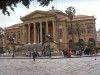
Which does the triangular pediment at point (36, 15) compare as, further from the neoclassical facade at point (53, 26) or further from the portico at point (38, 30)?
the portico at point (38, 30)

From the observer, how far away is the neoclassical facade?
277ft

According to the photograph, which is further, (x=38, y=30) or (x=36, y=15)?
(x=38, y=30)

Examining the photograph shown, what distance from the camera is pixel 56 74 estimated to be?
52.2 ft

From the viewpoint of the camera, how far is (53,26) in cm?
8519

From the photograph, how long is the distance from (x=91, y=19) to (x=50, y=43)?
1522cm

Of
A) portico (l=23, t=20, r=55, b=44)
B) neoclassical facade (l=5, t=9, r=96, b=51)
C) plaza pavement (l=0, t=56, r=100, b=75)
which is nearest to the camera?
plaza pavement (l=0, t=56, r=100, b=75)

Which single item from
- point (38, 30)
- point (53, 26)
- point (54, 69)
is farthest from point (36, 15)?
point (54, 69)

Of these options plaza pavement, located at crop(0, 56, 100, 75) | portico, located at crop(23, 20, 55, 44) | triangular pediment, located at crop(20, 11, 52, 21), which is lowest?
plaza pavement, located at crop(0, 56, 100, 75)

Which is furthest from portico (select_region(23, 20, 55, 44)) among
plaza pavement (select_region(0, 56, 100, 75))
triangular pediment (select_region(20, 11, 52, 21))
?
plaza pavement (select_region(0, 56, 100, 75))

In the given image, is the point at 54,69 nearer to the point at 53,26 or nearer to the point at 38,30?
the point at 53,26

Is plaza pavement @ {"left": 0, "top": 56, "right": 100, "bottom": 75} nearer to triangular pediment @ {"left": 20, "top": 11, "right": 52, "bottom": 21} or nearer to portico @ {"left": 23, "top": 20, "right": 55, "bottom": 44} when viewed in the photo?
triangular pediment @ {"left": 20, "top": 11, "right": 52, "bottom": 21}

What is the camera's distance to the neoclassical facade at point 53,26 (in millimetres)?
84500

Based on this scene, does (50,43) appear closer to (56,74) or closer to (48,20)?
(48,20)

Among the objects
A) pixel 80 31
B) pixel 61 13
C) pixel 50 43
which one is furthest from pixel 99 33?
pixel 50 43
